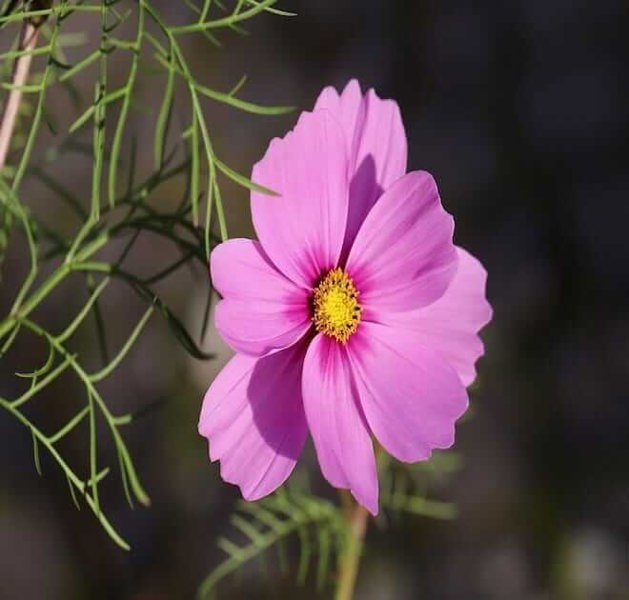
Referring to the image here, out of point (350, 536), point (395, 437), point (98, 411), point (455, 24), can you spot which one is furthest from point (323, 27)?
point (395, 437)

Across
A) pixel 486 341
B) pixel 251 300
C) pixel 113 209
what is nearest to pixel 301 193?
pixel 251 300

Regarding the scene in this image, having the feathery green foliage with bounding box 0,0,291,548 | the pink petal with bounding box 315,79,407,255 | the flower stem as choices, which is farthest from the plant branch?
the flower stem

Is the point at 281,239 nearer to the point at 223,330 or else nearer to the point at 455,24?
the point at 223,330

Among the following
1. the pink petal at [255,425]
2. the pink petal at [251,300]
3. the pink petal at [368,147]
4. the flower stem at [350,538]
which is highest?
the pink petal at [368,147]

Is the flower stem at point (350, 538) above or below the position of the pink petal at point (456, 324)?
below

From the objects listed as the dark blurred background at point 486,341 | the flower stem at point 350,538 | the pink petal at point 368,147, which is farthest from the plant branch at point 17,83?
the dark blurred background at point 486,341

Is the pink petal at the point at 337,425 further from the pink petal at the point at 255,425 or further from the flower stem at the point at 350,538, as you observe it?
the flower stem at the point at 350,538

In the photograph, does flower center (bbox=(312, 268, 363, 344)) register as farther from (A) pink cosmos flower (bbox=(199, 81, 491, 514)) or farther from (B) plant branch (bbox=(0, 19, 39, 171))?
(B) plant branch (bbox=(0, 19, 39, 171))
